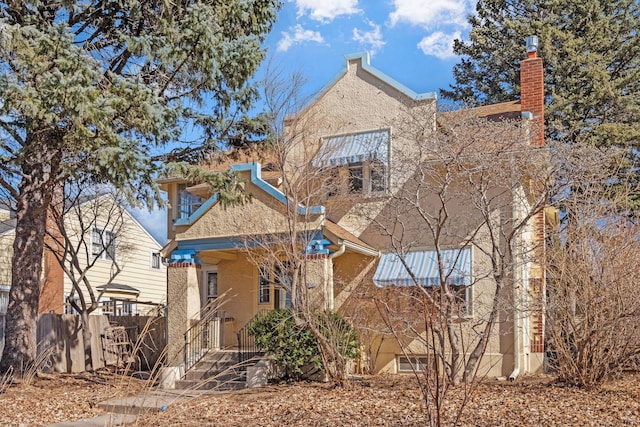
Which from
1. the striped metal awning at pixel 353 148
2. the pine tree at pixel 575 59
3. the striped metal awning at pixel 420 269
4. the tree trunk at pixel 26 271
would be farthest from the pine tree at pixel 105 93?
the pine tree at pixel 575 59

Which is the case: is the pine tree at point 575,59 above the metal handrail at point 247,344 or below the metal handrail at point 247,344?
above

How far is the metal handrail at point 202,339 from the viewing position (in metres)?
16.5

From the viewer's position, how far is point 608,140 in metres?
27.7

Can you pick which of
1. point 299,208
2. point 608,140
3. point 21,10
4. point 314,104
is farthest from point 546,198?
point 608,140

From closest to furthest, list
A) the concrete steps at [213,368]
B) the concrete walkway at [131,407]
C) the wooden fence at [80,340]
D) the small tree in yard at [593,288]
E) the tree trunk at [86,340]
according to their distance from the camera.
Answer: the concrete walkway at [131,407] → the small tree in yard at [593,288] → the concrete steps at [213,368] → the wooden fence at [80,340] → the tree trunk at [86,340]

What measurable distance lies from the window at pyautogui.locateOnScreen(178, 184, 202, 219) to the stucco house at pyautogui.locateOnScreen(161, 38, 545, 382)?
1842mm

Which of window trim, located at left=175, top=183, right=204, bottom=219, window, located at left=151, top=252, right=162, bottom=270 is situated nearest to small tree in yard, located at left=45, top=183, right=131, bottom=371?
window trim, located at left=175, top=183, right=204, bottom=219

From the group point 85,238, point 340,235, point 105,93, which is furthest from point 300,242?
point 85,238

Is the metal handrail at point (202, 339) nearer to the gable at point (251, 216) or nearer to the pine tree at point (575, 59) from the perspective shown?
the gable at point (251, 216)

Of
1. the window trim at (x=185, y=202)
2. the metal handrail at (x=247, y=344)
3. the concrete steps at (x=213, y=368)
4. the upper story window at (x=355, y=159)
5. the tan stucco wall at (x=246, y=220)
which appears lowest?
the concrete steps at (x=213, y=368)

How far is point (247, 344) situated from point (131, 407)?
9761 mm

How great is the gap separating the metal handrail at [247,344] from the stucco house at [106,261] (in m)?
5.99

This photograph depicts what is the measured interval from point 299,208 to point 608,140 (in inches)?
688

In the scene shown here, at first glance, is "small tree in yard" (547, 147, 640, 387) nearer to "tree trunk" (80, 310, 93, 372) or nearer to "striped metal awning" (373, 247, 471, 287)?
"striped metal awning" (373, 247, 471, 287)
